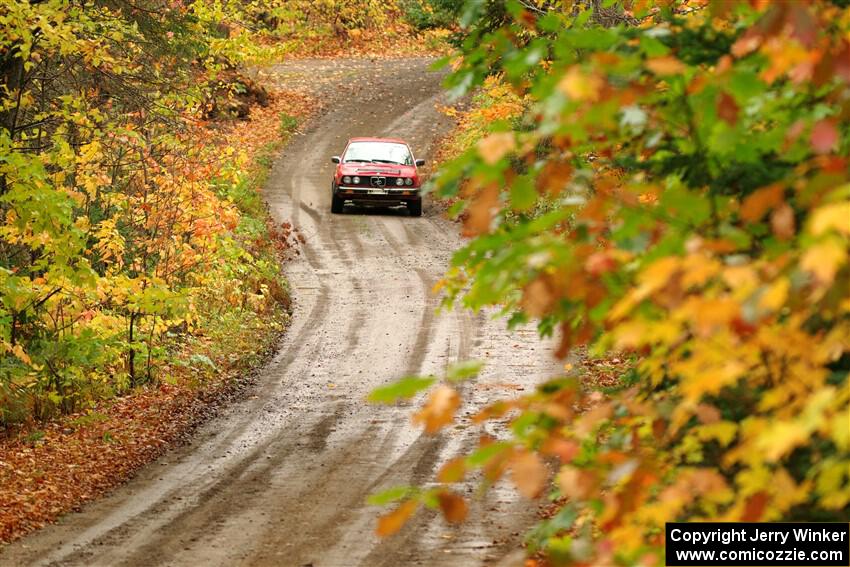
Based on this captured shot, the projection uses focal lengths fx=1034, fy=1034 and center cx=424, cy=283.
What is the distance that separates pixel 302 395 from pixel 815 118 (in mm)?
11273

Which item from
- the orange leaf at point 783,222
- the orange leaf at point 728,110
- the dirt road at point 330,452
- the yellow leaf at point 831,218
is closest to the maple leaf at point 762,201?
the orange leaf at point 783,222

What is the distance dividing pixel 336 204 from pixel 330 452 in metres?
15.8

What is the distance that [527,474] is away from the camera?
10.4 feet

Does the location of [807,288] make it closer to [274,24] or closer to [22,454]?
[22,454]

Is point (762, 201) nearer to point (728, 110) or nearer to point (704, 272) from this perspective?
point (728, 110)

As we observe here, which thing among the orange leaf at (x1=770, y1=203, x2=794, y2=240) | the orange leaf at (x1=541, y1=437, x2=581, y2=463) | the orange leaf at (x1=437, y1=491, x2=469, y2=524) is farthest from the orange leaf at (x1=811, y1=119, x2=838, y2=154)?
the orange leaf at (x1=437, y1=491, x2=469, y2=524)

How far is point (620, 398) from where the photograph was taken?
3893mm

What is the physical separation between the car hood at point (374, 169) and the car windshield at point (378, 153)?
22 cm

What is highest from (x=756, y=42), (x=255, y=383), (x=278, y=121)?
(x=756, y=42)

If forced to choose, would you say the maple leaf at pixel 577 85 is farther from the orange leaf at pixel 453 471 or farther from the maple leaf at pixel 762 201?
the orange leaf at pixel 453 471

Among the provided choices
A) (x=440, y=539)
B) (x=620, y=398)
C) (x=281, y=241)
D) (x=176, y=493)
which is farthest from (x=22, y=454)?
(x=281, y=241)

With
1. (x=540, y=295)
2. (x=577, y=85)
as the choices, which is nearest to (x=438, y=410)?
(x=540, y=295)

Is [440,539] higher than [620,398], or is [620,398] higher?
[620,398]

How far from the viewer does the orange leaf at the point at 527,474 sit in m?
3.13
